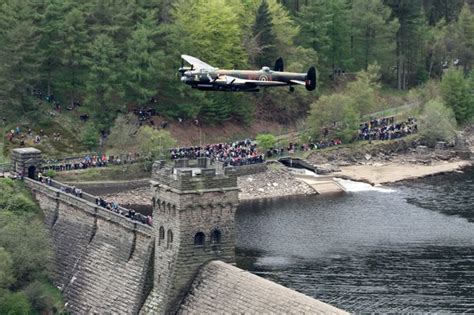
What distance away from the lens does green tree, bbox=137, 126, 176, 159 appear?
533 feet

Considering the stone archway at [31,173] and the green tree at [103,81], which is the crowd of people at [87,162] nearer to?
the green tree at [103,81]

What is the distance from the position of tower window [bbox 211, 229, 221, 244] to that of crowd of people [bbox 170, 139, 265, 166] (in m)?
65.7

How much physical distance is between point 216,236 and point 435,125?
10341 cm

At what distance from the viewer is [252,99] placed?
19575 cm

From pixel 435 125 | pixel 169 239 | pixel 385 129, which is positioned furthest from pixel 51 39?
pixel 169 239

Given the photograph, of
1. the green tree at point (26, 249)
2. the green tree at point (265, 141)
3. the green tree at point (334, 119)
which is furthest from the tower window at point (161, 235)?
the green tree at point (334, 119)

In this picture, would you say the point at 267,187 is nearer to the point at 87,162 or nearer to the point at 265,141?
the point at 265,141

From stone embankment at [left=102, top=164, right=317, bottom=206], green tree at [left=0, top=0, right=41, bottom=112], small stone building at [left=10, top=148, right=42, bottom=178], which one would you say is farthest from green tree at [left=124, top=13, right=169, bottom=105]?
small stone building at [left=10, top=148, right=42, bottom=178]

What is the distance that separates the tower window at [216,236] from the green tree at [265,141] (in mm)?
81823

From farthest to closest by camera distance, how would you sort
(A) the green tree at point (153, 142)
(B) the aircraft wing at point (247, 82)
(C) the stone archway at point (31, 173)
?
1. (A) the green tree at point (153, 142)
2. (C) the stone archway at point (31, 173)
3. (B) the aircraft wing at point (247, 82)

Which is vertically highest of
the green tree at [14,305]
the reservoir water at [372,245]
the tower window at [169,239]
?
the tower window at [169,239]

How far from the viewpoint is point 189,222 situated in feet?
307

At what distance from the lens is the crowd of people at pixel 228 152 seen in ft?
534

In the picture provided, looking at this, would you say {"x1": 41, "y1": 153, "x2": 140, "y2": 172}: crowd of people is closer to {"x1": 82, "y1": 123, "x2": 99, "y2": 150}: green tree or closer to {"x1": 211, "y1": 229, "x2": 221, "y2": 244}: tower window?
{"x1": 82, "y1": 123, "x2": 99, "y2": 150}: green tree
